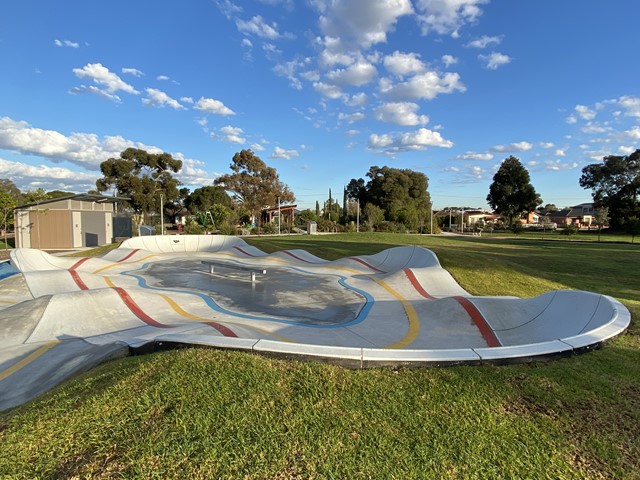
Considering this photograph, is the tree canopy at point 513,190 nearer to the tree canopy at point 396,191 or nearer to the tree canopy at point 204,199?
the tree canopy at point 396,191

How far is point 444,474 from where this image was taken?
184 centimetres

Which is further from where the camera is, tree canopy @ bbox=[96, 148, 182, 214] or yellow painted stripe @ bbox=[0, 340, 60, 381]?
tree canopy @ bbox=[96, 148, 182, 214]

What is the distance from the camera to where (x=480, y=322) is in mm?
6613

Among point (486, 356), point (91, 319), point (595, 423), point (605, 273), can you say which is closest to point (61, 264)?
point (91, 319)

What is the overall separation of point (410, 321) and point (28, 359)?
21.4 ft

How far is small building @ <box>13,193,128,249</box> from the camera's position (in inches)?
938

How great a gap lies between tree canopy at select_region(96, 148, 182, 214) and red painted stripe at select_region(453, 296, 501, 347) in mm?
47767

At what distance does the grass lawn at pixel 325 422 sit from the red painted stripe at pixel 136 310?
12.2 ft

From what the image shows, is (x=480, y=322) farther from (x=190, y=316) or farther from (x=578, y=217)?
(x=578, y=217)

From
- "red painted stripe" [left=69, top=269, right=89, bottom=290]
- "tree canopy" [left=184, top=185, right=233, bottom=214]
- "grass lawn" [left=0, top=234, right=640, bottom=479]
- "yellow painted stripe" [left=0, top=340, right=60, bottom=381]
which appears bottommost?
"yellow painted stripe" [left=0, top=340, right=60, bottom=381]

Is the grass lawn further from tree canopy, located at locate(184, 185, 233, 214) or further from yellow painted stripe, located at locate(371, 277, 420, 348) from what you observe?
tree canopy, located at locate(184, 185, 233, 214)

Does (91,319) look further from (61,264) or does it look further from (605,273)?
(605,273)

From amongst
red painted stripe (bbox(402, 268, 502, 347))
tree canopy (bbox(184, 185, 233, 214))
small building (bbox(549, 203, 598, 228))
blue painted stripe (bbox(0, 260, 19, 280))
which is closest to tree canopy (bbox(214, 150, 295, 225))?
tree canopy (bbox(184, 185, 233, 214))

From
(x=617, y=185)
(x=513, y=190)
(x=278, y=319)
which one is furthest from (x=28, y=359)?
(x=617, y=185)
